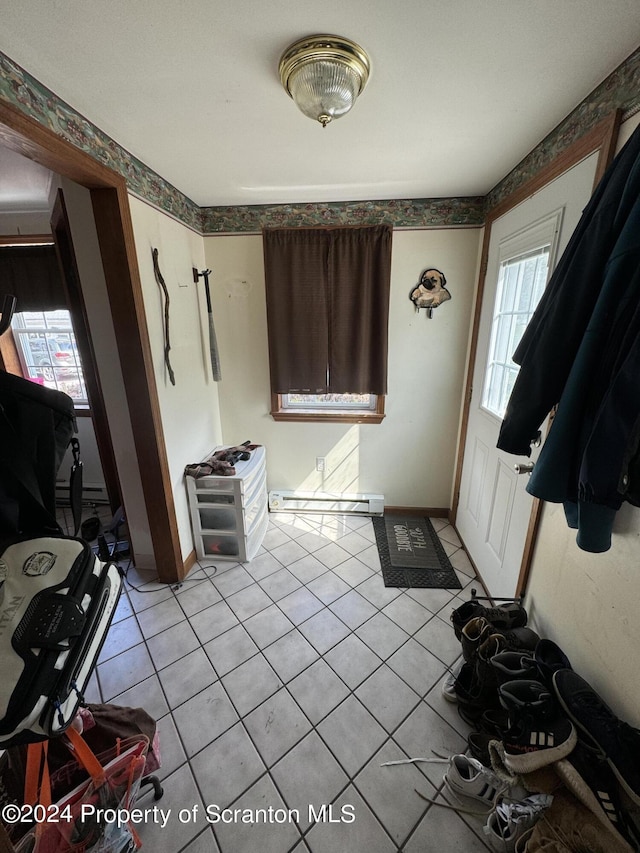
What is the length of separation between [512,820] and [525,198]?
2.34 m

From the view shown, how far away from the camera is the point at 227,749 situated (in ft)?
4.04

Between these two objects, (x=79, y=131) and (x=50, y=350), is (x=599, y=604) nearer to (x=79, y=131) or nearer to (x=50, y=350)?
(x=79, y=131)

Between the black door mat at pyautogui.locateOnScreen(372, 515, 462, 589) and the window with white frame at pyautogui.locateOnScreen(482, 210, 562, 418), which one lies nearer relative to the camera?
the window with white frame at pyautogui.locateOnScreen(482, 210, 562, 418)

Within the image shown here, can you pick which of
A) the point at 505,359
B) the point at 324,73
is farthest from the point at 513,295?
the point at 324,73

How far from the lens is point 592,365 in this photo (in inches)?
33.8

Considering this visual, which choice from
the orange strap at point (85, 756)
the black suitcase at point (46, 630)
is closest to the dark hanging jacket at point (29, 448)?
the black suitcase at point (46, 630)

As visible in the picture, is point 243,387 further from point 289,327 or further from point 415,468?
point 415,468

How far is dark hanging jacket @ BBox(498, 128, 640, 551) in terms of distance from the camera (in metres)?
0.76

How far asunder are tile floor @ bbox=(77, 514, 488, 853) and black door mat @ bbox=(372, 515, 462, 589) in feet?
0.22

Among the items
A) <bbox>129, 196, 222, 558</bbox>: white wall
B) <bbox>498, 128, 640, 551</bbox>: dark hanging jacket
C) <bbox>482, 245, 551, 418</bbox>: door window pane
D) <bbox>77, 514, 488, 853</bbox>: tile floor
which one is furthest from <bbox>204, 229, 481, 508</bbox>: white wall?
<bbox>498, 128, 640, 551</bbox>: dark hanging jacket

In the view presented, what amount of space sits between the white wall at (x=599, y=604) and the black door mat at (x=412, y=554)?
73cm

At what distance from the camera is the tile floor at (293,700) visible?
1.04 metres

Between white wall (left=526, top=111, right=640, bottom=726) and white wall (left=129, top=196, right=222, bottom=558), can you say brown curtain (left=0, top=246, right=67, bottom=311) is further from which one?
white wall (left=526, top=111, right=640, bottom=726)

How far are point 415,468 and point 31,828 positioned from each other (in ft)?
8.02
